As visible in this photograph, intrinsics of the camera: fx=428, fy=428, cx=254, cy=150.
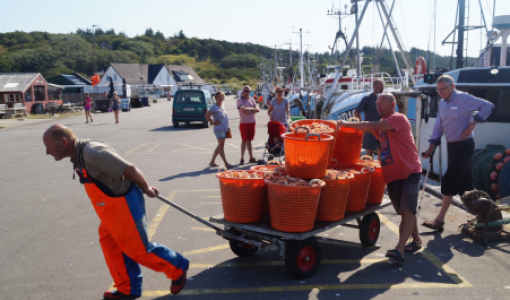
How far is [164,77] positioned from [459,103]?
95914mm

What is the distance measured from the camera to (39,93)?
3788 centimetres

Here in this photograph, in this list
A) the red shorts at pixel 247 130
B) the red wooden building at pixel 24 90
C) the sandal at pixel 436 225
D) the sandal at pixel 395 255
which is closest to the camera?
the sandal at pixel 395 255

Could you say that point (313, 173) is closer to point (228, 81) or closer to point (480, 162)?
point (480, 162)

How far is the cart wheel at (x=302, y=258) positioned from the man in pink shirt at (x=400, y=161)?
924mm

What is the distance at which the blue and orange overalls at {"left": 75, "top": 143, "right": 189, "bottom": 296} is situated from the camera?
12.1ft

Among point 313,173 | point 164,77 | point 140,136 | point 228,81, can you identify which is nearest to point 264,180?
point 313,173

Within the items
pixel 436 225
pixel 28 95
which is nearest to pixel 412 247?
pixel 436 225

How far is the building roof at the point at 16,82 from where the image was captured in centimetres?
3362

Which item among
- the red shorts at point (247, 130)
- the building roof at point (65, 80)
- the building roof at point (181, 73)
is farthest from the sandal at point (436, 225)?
the building roof at point (181, 73)

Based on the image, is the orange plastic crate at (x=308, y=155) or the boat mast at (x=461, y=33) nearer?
the orange plastic crate at (x=308, y=155)

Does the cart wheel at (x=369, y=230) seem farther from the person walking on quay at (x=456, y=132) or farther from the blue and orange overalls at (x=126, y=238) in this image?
the blue and orange overalls at (x=126, y=238)

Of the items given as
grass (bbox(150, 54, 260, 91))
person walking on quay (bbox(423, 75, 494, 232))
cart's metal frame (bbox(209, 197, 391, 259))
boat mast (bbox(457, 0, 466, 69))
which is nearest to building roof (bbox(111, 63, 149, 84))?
grass (bbox(150, 54, 260, 91))

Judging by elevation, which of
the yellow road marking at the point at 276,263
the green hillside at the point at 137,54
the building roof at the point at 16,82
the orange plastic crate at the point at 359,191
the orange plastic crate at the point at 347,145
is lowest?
the yellow road marking at the point at 276,263

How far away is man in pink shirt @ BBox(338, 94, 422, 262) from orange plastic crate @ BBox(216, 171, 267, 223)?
1223 millimetres
